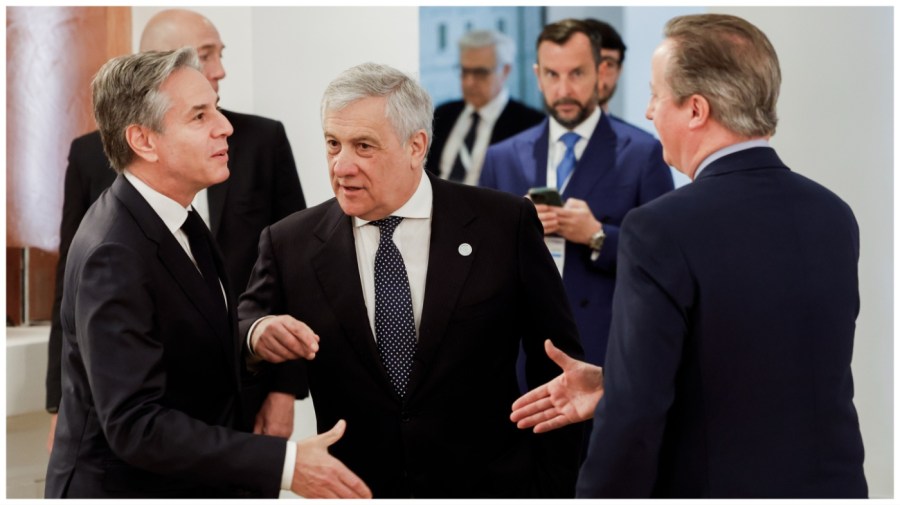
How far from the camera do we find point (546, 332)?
2.70m

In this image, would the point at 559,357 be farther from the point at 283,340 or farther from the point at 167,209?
the point at 167,209

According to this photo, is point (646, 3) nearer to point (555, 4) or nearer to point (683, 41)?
point (555, 4)

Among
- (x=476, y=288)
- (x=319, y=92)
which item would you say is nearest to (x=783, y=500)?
(x=476, y=288)

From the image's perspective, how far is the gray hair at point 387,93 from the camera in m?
2.61

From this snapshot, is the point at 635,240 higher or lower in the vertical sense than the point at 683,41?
lower

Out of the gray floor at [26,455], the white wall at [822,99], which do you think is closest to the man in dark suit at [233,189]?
the gray floor at [26,455]

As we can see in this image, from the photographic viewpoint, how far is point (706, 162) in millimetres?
2160

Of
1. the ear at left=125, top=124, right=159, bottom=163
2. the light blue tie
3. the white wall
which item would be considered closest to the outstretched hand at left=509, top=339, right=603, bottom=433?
the ear at left=125, top=124, right=159, bottom=163

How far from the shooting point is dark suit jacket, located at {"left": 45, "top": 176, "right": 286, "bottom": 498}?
2143 millimetres

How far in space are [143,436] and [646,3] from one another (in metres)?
4.21

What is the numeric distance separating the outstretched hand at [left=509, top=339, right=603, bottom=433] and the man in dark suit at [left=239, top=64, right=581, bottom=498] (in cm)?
27

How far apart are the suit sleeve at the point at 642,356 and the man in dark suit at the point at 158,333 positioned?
536 mm

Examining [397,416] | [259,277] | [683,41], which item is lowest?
[397,416]

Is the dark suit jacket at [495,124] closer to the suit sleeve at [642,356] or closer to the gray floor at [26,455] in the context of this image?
the gray floor at [26,455]
